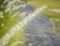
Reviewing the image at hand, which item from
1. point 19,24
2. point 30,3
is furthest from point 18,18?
point 30,3

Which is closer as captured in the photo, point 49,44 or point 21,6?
point 49,44

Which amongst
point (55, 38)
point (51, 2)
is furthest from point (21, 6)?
point (55, 38)

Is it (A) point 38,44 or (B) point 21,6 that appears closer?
(A) point 38,44

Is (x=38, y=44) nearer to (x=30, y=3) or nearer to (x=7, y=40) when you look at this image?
(x=7, y=40)

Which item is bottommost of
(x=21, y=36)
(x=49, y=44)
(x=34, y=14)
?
(x=49, y=44)

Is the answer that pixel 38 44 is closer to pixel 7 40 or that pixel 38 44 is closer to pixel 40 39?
pixel 40 39

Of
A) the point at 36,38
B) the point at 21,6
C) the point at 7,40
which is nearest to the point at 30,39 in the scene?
the point at 36,38

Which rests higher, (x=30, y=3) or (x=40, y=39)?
(x=30, y=3)

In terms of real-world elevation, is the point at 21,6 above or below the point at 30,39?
above
